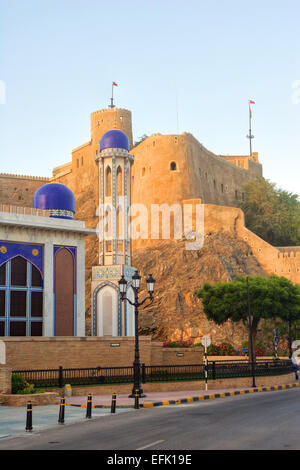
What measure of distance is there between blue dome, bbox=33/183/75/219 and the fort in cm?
1584

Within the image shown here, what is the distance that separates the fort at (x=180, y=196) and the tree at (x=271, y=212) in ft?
10.0

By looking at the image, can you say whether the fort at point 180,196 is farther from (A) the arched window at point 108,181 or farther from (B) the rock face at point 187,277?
(A) the arched window at point 108,181

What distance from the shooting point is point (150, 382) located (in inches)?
1025

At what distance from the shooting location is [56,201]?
3675 centimetres

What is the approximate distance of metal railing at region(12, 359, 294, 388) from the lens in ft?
81.8

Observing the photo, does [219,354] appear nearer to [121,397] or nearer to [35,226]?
[35,226]

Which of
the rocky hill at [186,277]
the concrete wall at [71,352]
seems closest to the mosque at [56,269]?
the concrete wall at [71,352]

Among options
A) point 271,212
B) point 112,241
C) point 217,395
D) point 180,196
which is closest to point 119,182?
point 112,241

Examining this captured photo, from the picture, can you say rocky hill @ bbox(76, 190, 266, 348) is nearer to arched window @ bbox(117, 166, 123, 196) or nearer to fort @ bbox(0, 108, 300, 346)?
fort @ bbox(0, 108, 300, 346)

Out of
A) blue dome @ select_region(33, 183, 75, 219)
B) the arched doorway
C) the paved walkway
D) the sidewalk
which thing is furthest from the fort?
the sidewalk

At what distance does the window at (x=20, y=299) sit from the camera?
32.2 m

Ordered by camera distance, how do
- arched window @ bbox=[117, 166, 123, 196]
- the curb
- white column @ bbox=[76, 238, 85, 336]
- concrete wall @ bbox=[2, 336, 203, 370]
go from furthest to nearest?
arched window @ bbox=[117, 166, 123, 196] < white column @ bbox=[76, 238, 85, 336] < concrete wall @ bbox=[2, 336, 203, 370] < the curb

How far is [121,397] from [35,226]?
13.4 meters
